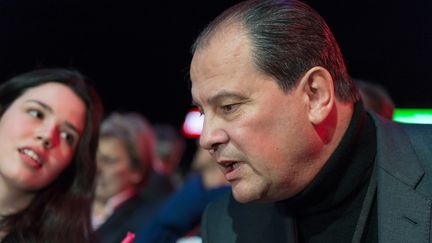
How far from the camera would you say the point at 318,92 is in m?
1.95

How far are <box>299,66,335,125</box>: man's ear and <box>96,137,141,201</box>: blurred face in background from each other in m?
2.21

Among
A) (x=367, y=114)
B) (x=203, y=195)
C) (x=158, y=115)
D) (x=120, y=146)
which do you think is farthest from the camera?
(x=158, y=115)

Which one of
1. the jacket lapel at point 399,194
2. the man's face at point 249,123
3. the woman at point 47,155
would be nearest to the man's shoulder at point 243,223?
the man's face at point 249,123

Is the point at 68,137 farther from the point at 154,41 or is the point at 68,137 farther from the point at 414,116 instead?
the point at 154,41

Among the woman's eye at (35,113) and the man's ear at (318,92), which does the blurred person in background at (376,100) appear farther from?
the woman's eye at (35,113)

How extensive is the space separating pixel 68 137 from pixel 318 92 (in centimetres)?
126

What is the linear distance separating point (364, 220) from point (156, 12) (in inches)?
199

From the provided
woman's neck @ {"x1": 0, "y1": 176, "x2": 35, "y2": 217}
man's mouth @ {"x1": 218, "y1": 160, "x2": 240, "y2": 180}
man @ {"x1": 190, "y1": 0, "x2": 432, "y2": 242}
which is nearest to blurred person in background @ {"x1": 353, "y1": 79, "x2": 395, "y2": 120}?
man @ {"x1": 190, "y1": 0, "x2": 432, "y2": 242}

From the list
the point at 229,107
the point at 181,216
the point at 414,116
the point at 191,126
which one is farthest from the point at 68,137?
the point at 191,126

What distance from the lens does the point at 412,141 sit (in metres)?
2.01

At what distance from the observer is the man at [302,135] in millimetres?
1880

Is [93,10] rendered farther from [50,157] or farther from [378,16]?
[50,157]

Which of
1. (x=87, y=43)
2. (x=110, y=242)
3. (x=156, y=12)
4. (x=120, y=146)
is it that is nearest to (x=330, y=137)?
(x=110, y=242)

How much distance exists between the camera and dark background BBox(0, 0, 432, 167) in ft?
16.2
